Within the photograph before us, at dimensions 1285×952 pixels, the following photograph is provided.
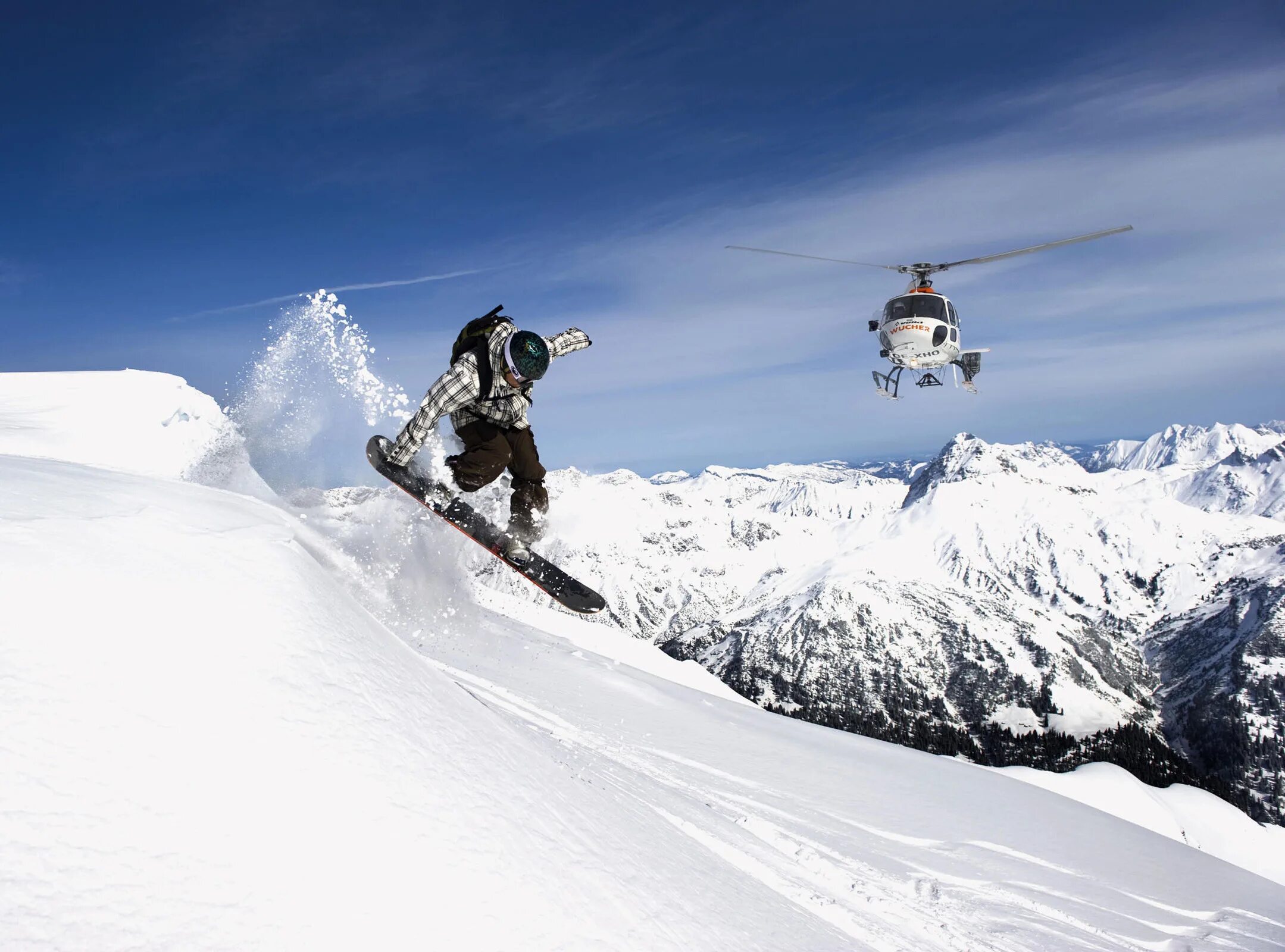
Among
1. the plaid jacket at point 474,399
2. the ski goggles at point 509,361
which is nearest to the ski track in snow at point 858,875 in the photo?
the plaid jacket at point 474,399

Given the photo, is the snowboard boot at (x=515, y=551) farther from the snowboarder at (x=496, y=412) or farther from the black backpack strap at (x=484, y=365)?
the black backpack strap at (x=484, y=365)

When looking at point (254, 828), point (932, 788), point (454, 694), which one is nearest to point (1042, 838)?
point (932, 788)

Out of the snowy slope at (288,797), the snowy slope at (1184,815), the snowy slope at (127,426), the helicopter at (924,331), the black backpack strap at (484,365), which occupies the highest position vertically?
the helicopter at (924,331)

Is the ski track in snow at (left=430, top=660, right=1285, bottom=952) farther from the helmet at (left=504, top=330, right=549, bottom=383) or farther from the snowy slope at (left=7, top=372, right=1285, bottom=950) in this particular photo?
the helmet at (left=504, top=330, right=549, bottom=383)

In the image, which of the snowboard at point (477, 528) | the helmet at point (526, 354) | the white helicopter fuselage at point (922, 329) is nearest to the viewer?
the helmet at point (526, 354)

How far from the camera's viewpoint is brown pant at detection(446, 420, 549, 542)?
1141 cm

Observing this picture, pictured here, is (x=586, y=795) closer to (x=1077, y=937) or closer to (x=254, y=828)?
(x=254, y=828)

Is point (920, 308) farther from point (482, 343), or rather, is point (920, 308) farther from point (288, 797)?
point (288, 797)

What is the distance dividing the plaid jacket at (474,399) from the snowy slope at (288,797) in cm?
225

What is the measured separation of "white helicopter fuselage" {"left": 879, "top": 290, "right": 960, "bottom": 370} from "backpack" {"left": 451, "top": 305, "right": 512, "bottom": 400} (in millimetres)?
19427

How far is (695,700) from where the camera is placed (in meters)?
21.3

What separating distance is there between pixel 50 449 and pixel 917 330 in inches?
963

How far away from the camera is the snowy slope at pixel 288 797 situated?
9.17 ft

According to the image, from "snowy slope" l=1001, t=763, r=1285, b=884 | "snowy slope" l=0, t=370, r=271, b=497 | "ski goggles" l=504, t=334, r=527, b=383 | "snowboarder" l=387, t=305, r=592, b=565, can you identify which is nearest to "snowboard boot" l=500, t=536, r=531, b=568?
"snowboarder" l=387, t=305, r=592, b=565
